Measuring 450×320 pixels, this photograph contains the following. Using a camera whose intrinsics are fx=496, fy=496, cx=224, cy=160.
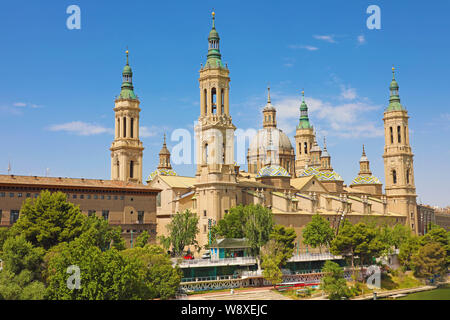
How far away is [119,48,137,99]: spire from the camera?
108562mm

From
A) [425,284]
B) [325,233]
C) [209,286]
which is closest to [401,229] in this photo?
[425,284]

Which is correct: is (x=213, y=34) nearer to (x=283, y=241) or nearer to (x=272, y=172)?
(x=272, y=172)

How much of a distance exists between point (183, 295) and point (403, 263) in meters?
48.6

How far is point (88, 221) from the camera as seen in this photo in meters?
63.2

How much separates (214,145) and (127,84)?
3265cm

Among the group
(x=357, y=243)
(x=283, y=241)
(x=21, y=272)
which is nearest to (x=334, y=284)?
(x=283, y=241)

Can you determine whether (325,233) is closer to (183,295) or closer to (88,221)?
(183,295)

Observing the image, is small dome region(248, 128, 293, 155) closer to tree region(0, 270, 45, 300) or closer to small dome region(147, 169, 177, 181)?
small dome region(147, 169, 177, 181)

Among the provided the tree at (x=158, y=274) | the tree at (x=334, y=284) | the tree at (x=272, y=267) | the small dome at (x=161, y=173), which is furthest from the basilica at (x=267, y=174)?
the tree at (x=158, y=274)

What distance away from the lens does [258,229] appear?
73250 mm

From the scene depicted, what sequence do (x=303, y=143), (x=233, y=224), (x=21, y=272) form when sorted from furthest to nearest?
(x=303, y=143) < (x=233, y=224) < (x=21, y=272)

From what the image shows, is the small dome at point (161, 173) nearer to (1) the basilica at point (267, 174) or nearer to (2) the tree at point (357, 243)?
(1) the basilica at point (267, 174)

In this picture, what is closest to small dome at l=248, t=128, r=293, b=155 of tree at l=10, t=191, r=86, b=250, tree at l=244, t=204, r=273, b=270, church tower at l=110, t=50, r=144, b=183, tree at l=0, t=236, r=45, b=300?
church tower at l=110, t=50, r=144, b=183
